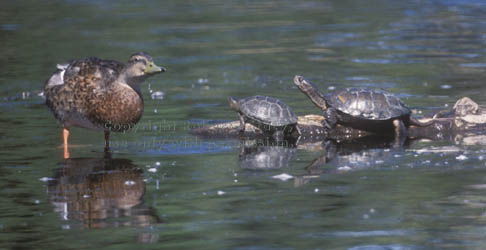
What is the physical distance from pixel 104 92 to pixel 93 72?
0.34 meters

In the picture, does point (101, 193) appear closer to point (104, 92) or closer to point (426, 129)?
point (104, 92)

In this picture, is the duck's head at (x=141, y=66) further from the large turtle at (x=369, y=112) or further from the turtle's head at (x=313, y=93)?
the turtle's head at (x=313, y=93)

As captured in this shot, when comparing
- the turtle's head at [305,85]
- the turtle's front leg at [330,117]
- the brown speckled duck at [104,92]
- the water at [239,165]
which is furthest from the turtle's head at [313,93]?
the brown speckled duck at [104,92]

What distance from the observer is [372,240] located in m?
6.90

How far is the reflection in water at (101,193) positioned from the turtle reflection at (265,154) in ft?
4.07

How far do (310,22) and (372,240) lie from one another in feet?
59.9

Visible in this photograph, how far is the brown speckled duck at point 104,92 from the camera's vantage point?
10602 mm

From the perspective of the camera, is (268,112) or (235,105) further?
(235,105)

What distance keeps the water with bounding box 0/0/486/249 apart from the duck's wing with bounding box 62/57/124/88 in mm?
850

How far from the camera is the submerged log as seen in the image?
11.7 m

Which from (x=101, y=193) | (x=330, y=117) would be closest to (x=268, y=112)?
(x=330, y=117)

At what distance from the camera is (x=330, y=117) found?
1180cm

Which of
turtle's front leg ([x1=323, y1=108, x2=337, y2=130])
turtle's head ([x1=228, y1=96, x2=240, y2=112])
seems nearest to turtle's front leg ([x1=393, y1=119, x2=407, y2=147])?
turtle's front leg ([x1=323, y1=108, x2=337, y2=130])

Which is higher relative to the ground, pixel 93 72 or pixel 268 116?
pixel 93 72
